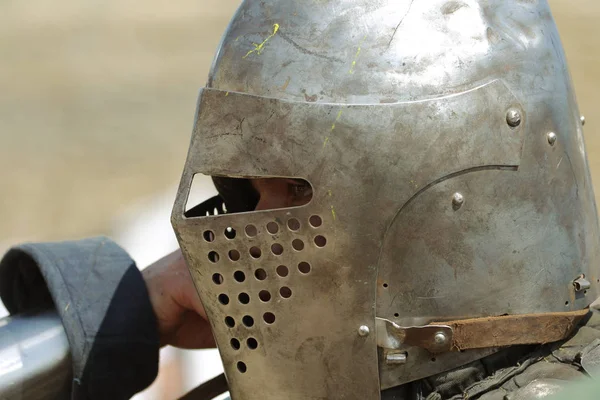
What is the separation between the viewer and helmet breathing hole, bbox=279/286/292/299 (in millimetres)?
1660

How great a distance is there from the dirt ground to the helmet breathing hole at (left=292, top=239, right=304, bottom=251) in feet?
11.3

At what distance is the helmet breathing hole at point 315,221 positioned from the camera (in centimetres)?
161

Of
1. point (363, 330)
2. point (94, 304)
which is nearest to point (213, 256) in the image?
point (363, 330)

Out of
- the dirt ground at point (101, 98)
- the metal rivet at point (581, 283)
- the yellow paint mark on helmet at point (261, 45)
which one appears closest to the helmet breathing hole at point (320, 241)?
the yellow paint mark on helmet at point (261, 45)

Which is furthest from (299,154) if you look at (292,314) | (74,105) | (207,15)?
(207,15)

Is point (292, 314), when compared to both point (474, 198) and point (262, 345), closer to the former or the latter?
point (262, 345)

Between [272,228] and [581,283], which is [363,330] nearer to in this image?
[272,228]

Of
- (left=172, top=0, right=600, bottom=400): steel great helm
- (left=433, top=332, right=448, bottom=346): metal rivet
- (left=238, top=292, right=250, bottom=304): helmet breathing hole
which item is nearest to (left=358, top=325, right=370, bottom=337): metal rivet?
(left=172, top=0, right=600, bottom=400): steel great helm

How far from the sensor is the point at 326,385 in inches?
65.1

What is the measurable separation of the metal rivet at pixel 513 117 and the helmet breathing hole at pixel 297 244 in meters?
0.40

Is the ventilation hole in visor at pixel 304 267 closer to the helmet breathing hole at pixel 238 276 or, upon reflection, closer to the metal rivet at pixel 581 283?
the helmet breathing hole at pixel 238 276

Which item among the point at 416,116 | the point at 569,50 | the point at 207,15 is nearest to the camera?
the point at 416,116

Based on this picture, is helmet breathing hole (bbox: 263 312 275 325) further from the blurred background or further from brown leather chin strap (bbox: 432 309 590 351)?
the blurred background

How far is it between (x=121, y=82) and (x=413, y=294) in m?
6.05
